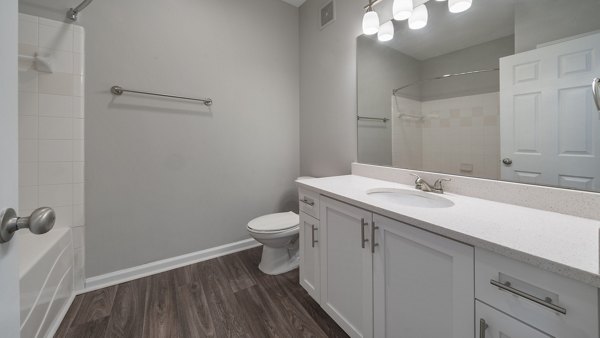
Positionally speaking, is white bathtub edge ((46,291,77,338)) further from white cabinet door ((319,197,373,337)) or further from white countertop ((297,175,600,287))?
white countertop ((297,175,600,287))

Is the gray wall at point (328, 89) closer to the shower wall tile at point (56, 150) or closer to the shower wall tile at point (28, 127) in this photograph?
the shower wall tile at point (56, 150)

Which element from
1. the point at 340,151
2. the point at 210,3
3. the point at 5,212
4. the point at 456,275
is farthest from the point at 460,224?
the point at 210,3

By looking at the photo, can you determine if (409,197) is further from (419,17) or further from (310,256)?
(419,17)

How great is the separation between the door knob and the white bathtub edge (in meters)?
1.36

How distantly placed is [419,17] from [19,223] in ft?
6.09

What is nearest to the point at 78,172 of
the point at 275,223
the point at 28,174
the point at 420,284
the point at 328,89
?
the point at 28,174

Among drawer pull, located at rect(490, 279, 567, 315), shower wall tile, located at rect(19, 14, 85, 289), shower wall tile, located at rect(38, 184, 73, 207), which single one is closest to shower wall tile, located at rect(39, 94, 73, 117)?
shower wall tile, located at rect(19, 14, 85, 289)

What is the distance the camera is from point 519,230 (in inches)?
29.0

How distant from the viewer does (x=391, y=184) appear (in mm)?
1514

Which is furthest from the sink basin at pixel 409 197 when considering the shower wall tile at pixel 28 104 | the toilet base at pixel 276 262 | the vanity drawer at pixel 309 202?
the shower wall tile at pixel 28 104

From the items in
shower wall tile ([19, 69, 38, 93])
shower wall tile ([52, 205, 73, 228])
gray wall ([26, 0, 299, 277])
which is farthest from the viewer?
gray wall ([26, 0, 299, 277])

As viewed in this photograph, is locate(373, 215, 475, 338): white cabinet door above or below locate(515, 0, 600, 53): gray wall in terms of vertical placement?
below

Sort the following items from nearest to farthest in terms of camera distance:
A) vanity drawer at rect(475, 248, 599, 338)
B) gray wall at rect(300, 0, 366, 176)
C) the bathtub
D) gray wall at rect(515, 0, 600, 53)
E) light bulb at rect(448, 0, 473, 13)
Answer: vanity drawer at rect(475, 248, 599, 338), gray wall at rect(515, 0, 600, 53), the bathtub, light bulb at rect(448, 0, 473, 13), gray wall at rect(300, 0, 366, 176)

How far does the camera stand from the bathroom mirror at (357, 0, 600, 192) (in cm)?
90
